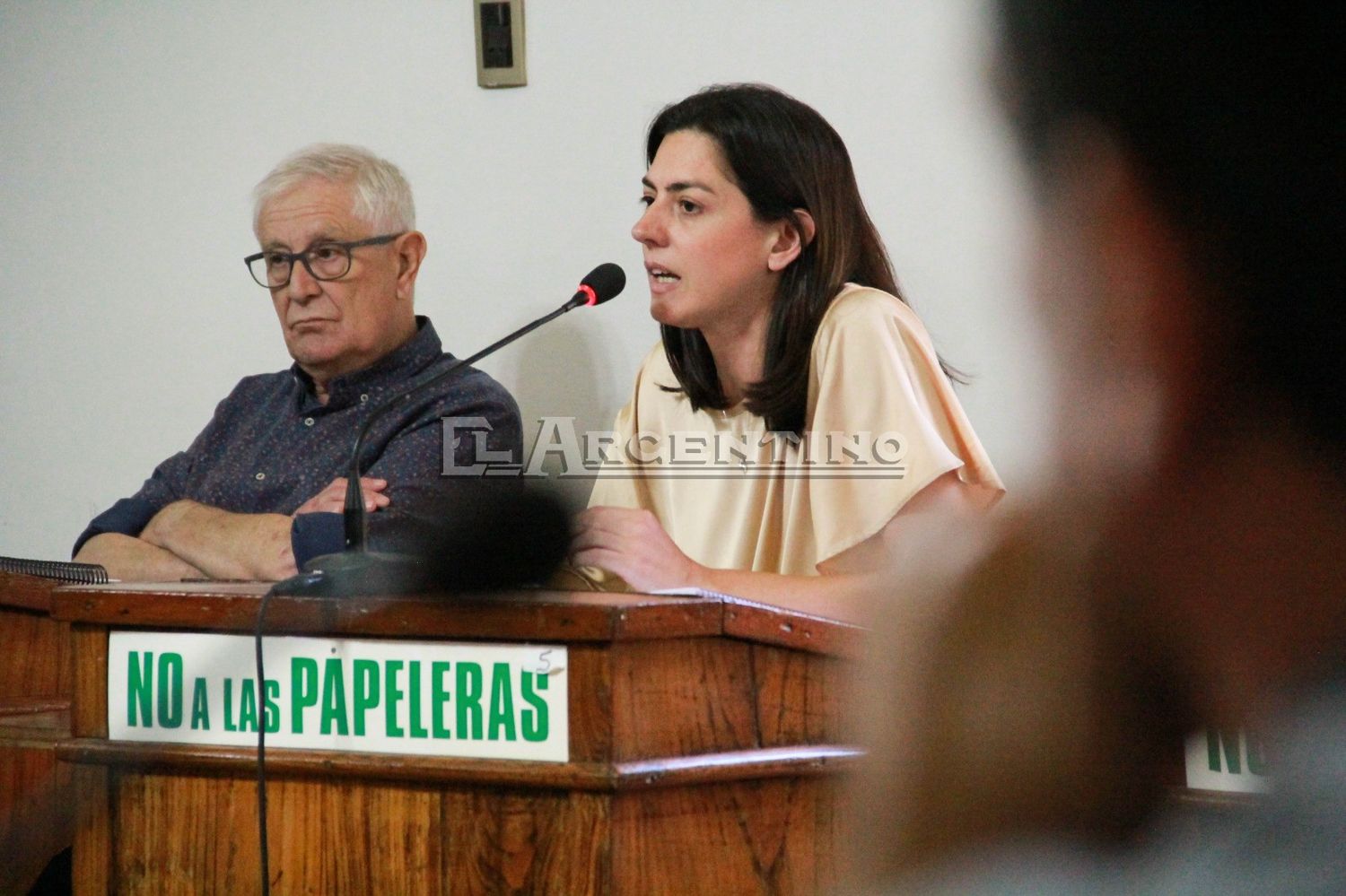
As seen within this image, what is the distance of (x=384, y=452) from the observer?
87.1 inches

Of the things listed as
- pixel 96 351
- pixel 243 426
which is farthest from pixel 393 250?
pixel 96 351

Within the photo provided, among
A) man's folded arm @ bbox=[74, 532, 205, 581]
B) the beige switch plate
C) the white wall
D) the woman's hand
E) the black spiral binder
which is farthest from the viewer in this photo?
the beige switch plate

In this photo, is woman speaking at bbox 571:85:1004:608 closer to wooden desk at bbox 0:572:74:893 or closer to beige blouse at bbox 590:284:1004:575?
beige blouse at bbox 590:284:1004:575

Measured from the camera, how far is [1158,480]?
31cm

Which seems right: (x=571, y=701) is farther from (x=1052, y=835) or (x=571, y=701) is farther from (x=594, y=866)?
(x=1052, y=835)

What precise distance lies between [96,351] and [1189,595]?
2.84 metres

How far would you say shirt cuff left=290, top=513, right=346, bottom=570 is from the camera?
6.25 feet

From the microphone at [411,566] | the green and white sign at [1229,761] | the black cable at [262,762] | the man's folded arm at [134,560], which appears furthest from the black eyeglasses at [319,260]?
the green and white sign at [1229,761]

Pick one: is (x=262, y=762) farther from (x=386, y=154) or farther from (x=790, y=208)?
(x=386, y=154)

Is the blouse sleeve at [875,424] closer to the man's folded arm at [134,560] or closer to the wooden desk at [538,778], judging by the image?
the wooden desk at [538,778]

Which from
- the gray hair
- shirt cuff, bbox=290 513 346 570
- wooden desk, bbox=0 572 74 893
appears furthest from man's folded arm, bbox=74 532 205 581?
the gray hair

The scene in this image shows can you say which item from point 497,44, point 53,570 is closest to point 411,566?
point 53,570

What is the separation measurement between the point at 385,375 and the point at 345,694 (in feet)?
4.52

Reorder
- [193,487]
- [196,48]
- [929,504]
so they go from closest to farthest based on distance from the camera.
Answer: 1. [929,504]
2. [193,487]
3. [196,48]
